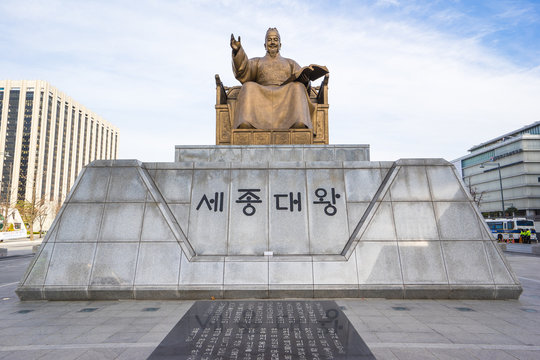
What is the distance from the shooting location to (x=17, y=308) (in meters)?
6.25

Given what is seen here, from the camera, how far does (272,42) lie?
11930 millimetres

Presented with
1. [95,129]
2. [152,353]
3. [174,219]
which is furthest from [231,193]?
[95,129]

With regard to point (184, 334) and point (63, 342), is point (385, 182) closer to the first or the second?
point (184, 334)

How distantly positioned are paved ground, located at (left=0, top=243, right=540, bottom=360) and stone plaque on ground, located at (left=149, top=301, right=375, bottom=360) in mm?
273

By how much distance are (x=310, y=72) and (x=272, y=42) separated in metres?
2.39

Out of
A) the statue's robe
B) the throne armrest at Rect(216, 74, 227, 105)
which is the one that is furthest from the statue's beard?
the throne armrest at Rect(216, 74, 227, 105)

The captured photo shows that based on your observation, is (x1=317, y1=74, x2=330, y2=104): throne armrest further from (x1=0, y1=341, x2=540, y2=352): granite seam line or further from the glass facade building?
the glass facade building

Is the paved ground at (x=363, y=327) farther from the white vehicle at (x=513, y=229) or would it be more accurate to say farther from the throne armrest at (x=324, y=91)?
the white vehicle at (x=513, y=229)

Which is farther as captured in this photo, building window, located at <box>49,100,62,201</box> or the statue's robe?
building window, located at <box>49,100,62,201</box>

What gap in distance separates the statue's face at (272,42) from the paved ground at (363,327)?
375 inches

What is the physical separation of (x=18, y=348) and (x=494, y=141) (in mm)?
95629

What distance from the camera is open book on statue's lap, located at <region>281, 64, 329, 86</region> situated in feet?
34.8

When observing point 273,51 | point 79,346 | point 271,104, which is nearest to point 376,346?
point 79,346

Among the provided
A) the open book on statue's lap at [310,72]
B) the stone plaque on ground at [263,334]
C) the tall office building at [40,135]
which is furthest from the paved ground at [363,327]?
the tall office building at [40,135]
